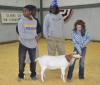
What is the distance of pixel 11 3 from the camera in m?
10.1

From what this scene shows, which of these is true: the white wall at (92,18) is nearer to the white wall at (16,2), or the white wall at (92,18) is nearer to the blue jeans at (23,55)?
the white wall at (16,2)

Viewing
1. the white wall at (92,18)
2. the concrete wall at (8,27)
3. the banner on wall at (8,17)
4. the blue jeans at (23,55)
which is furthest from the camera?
the white wall at (92,18)

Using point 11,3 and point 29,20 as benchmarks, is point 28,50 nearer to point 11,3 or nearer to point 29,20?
point 29,20

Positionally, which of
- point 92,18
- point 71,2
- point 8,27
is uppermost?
point 71,2

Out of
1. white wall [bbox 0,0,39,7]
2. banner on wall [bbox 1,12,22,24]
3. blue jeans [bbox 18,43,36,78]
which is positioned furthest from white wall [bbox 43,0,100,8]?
blue jeans [bbox 18,43,36,78]

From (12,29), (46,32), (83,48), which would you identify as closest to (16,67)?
(46,32)

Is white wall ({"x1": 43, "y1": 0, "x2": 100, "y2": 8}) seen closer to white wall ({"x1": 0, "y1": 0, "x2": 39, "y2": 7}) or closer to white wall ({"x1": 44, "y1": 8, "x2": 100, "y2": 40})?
white wall ({"x1": 44, "y1": 8, "x2": 100, "y2": 40})

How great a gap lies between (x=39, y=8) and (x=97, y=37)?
3.57 metres

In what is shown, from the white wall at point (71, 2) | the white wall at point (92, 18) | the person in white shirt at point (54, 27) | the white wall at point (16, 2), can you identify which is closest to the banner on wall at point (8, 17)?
the white wall at point (16, 2)

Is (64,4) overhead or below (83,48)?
overhead

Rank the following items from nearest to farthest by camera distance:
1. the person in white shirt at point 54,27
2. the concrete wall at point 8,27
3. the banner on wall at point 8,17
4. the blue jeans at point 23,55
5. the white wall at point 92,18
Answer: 1. the blue jeans at point 23,55
2. the person in white shirt at point 54,27
3. the banner on wall at point 8,17
4. the concrete wall at point 8,27
5. the white wall at point 92,18

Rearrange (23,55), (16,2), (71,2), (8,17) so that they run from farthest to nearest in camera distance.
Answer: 1. (71,2)
2. (16,2)
3. (8,17)
4. (23,55)

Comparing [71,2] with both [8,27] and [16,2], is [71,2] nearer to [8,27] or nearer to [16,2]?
[16,2]

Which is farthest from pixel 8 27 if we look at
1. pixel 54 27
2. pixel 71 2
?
pixel 54 27
